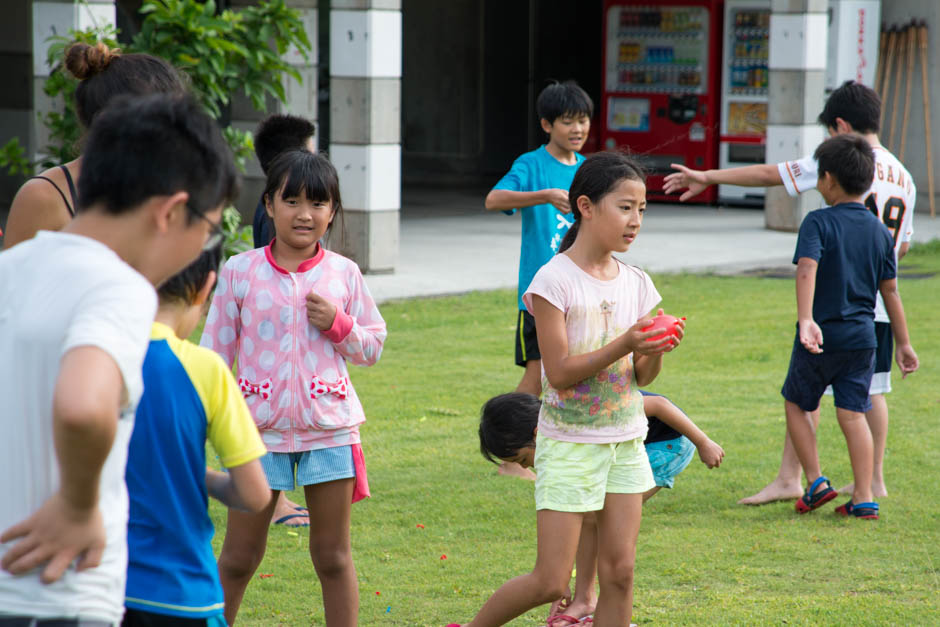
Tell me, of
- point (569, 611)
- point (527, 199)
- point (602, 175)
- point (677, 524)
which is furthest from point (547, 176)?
point (569, 611)

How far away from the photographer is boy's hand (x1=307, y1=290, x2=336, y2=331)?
3459mm

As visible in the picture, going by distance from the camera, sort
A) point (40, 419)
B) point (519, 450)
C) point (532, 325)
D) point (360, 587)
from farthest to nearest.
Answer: point (532, 325) → point (360, 587) → point (519, 450) → point (40, 419)

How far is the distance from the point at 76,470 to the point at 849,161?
4.15 metres

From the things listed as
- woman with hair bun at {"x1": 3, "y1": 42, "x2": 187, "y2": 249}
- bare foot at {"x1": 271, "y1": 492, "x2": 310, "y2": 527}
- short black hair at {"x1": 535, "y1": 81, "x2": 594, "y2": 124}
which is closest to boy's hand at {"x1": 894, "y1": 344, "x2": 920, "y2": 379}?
short black hair at {"x1": 535, "y1": 81, "x2": 594, "y2": 124}

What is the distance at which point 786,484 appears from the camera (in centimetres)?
557

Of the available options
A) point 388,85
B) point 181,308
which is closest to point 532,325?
point 181,308

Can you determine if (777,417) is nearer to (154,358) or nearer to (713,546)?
(713,546)

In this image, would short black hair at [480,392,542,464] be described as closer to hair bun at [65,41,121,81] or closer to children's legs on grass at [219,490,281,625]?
children's legs on grass at [219,490,281,625]

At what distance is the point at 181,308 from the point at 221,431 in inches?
11.5

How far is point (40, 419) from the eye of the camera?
1845mm

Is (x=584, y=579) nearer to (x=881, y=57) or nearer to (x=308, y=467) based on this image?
(x=308, y=467)

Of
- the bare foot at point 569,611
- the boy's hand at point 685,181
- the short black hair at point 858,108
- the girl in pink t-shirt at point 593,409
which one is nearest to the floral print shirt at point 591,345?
the girl in pink t-shirt at point 593,409

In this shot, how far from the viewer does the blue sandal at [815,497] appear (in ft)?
17.3

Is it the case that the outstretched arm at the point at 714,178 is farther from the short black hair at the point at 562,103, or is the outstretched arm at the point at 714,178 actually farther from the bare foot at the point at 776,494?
the bare foot at the point at 776,494
